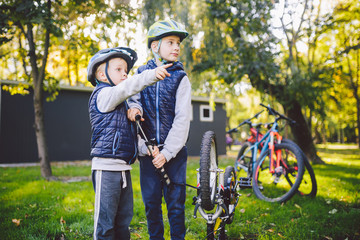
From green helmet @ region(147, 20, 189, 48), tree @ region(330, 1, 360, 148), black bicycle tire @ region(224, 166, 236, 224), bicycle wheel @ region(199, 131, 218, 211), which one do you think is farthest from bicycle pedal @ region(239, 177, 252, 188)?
tree @ region(330, 1, 360, 148)

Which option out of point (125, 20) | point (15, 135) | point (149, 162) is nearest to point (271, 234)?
point (149, 162)

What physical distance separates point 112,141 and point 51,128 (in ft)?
36.6

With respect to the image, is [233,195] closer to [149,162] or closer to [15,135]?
[149,162]

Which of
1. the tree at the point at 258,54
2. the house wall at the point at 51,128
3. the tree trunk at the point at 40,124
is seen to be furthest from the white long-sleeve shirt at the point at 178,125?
the house wall at the point at 51,128

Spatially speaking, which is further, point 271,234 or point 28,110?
point 28,110

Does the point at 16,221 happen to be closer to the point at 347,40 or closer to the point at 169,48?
the point at 169,48

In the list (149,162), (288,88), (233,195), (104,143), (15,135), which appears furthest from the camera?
(15,135)

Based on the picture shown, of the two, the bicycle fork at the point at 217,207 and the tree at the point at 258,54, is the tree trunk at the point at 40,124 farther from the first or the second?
the bicycle fork at the point at 217,207

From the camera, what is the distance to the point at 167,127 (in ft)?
6.54

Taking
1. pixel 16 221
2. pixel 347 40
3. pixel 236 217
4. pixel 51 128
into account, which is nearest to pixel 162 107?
pixel 236 217

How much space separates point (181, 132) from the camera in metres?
1.89

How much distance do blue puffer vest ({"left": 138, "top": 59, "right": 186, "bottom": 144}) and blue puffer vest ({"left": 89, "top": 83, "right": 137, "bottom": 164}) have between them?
21cm

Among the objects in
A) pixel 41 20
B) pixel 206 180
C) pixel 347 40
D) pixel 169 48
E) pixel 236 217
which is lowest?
pixel 236 217

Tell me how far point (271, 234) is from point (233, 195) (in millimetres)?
720
